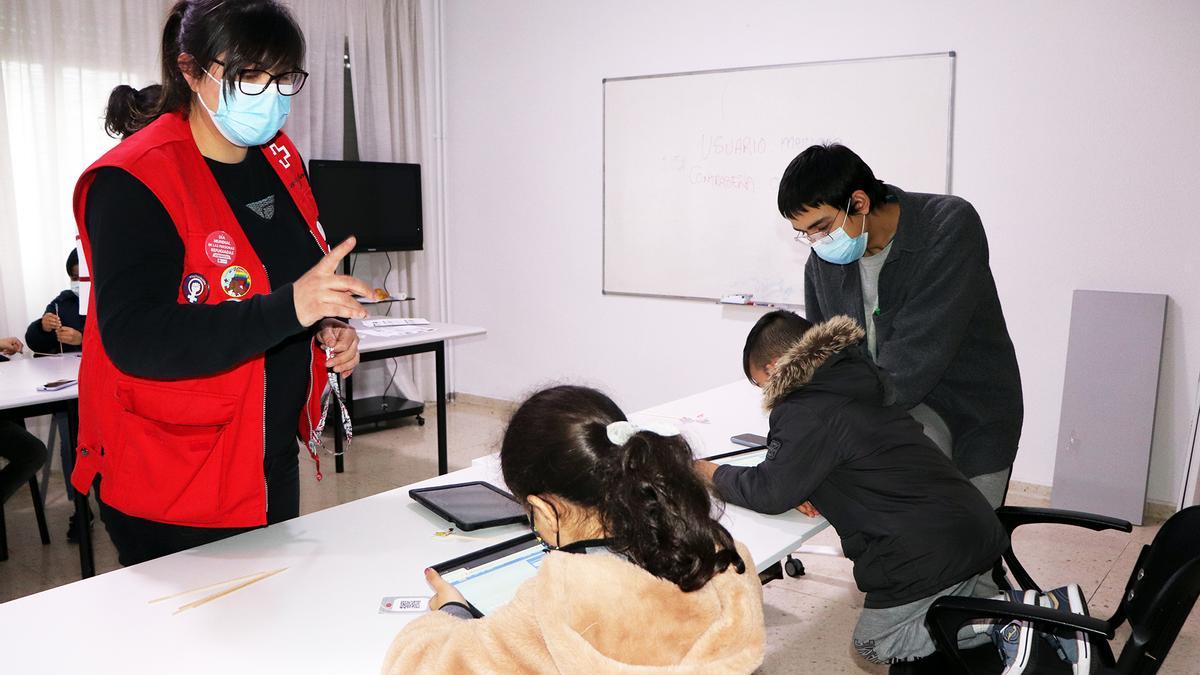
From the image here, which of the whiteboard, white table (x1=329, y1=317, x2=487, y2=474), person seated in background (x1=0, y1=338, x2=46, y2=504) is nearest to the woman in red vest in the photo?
person seated in background (x1=0, y1=338, x2=46, y2=504)

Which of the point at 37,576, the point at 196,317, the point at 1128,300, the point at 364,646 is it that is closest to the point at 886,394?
the point at 364,646

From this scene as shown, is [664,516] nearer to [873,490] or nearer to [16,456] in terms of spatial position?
[873,490]

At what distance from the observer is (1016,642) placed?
5.42 feet

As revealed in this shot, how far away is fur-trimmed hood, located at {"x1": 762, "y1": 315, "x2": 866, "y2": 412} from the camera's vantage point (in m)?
1.79

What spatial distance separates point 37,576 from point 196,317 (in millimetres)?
2744

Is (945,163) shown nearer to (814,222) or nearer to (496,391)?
(814,222)

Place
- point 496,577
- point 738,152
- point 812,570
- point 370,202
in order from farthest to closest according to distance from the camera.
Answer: point 370,202 → point 738,152 → point 812,570 → point 496,577

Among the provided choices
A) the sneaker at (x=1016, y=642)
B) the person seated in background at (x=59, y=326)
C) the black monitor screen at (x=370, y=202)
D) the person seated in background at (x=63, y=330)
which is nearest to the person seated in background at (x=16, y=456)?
the person seated in background at (x=63, y=330)

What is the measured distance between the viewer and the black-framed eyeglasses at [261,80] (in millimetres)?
1357

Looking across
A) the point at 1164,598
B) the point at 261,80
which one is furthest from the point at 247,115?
the point at 1164,598

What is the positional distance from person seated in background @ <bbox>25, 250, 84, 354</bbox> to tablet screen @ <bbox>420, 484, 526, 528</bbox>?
106 inches

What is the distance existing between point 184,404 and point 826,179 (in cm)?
157

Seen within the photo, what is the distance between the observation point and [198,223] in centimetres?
131

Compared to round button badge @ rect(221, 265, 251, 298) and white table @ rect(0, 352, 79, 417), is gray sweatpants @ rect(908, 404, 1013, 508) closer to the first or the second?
round button badge @ rect(221, 265, 251, 298)
